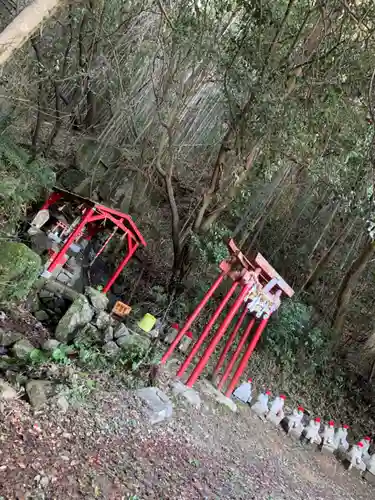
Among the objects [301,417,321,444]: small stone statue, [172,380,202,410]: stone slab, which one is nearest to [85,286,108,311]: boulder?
[172,380,202,410]: stone slab

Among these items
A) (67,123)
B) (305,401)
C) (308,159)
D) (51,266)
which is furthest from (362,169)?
(67,123)

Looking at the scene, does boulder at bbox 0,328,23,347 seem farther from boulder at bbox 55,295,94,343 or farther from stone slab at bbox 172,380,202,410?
stone slab at bbox 172,380,202,410

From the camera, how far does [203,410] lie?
5.27m

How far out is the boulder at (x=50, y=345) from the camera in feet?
15.3

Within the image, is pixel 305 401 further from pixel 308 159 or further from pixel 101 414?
pixel 101 414

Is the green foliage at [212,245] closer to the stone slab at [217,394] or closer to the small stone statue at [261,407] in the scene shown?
the stone slab at [217,394]

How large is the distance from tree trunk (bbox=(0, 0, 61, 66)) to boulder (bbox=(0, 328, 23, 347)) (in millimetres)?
2548

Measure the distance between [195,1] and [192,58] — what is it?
0.79 m

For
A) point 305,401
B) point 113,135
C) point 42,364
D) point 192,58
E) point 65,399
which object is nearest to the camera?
point 65,399

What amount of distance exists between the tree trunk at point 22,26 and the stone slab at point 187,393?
3.65 m

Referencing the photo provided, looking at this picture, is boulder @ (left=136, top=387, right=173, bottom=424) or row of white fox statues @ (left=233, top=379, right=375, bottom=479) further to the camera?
row of white fox statues @ (left=233, top=379, right=375, bottom=479)

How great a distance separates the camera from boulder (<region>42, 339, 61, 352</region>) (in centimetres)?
465

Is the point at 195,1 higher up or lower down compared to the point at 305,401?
higher up

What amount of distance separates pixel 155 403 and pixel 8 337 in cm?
157
